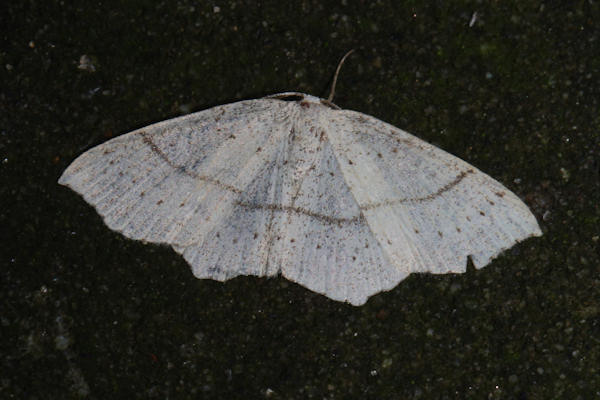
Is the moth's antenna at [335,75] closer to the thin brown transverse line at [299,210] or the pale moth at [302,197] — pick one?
the pale moth at [302,197]

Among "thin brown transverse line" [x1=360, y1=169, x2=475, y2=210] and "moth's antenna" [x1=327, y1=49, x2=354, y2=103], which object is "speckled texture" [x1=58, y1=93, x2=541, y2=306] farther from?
"moth's antenna" [x1=327, y1=49, x2=354, y2=103]

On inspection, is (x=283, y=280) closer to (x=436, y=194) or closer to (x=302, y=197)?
(x=302, y=197)

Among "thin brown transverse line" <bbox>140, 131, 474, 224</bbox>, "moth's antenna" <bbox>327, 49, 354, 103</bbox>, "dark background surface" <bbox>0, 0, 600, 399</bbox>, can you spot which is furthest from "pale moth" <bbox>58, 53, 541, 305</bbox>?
"dark background surface" <bbox>0, 0, 600, 399</bbox>

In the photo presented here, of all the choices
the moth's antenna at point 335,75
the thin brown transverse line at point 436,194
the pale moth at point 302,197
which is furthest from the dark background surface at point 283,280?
the thin brown transverse line at point 436,194

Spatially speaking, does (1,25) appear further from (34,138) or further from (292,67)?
(292,67)

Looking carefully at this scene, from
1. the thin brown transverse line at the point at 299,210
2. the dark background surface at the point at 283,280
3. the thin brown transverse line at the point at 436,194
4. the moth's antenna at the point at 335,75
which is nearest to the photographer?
the thin brown transverse line at the point at 436,194

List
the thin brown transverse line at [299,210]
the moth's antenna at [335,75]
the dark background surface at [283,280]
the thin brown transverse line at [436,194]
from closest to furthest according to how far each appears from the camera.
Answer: the thin brown transverse line at [436,194] < the thin brown transverse line at [299,210] < the moth's antenna at [335,75] < the dark background surface at [283,280]
